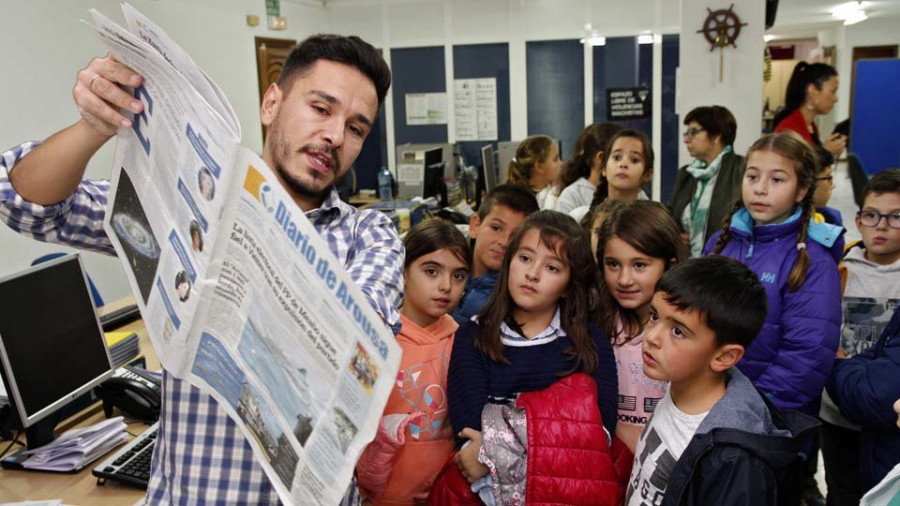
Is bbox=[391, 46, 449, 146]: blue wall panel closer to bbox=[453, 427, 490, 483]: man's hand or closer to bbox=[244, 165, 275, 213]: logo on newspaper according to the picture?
bbox=[453, 427, 490, 483]: man's hand

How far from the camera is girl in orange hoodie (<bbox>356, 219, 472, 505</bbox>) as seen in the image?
1.72m

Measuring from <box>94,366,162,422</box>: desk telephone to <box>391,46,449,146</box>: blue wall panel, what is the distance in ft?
21.3

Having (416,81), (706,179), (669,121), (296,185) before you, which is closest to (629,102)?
(669,121)

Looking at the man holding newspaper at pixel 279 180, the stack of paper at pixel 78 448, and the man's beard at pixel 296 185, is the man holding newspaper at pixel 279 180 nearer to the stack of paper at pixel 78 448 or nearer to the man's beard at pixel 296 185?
the man's beard at pixel 296 185

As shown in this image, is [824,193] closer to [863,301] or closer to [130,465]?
[863,301]

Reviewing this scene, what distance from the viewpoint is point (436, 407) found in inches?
72.8

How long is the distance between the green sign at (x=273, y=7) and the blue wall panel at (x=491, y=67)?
80.1 inches

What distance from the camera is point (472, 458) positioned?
166 cm

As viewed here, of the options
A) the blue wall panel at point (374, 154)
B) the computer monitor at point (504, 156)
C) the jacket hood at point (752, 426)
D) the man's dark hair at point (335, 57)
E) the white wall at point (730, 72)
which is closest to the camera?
the man's dark hair at point (335, 57)

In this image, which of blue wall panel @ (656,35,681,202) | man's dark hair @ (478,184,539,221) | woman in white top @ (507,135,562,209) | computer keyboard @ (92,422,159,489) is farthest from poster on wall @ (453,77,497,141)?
computer keyboard @ (92,422,159,489)

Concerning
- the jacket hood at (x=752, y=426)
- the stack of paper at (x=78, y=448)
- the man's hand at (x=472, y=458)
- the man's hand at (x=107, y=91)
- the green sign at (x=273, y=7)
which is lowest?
the stack of paper at (x=78, y=448)

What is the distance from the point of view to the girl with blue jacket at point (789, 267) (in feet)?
6.56

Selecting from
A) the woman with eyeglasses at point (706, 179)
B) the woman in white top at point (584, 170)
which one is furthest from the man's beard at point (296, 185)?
the woman with eyeglasses at point (706, 179)

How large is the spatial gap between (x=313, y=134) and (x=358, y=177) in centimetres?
791
